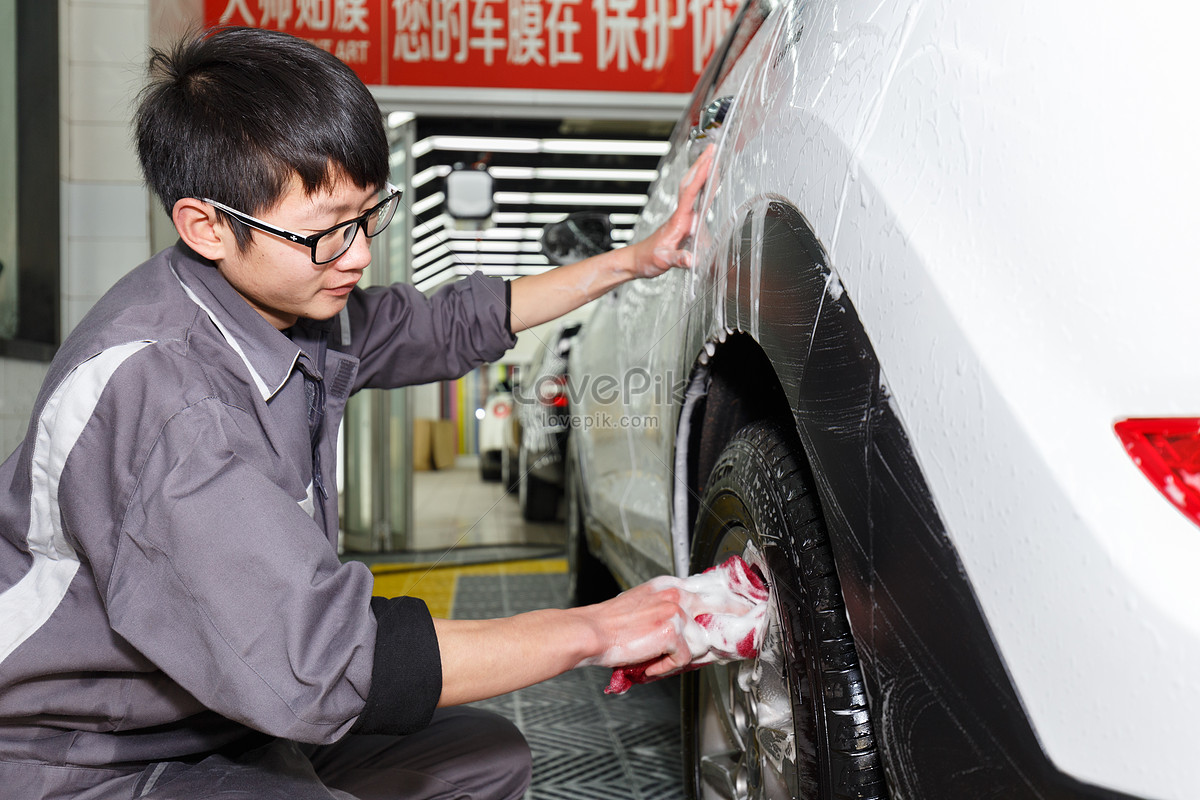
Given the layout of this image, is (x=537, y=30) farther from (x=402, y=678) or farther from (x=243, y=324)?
(x=402, y=678)

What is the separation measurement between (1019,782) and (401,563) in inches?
179

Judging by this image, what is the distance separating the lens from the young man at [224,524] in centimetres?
91

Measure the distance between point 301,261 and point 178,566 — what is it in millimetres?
397

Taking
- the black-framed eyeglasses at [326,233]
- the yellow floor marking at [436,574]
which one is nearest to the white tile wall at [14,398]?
the yellow floor marking at [436,574]

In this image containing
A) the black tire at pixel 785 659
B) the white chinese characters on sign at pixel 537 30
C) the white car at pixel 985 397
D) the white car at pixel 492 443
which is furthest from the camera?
the white car at pixel 492 443

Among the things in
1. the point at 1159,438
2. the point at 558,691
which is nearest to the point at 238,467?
the point at 1159,438

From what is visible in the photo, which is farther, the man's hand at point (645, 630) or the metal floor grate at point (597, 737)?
the metal floor grate at point (597, 737)

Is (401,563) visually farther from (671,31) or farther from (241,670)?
(241,670)

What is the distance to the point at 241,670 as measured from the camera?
899 millimetres

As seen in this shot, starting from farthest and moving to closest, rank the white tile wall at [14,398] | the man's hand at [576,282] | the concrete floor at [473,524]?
the concrete floor at [473,524] → the white tile wall at [14,398] → the man's hand at [576,282]

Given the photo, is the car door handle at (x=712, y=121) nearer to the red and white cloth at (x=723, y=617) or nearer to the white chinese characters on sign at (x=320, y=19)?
the red and white cloth at (x=723, y=617)

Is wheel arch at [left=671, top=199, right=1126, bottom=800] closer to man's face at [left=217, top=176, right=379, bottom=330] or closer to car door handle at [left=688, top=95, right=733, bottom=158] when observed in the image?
car door handle at [left=688, top=95, right=733, bottom=158]

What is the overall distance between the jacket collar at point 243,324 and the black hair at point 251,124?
0.25 feet

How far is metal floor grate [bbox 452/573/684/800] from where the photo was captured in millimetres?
1988
